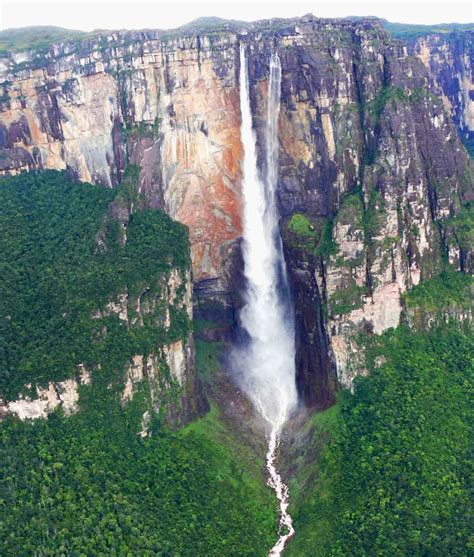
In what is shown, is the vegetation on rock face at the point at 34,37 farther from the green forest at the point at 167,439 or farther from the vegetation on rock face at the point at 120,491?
the vegetation on rock face at the point at 120,491

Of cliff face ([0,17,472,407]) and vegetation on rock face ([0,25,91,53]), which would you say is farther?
vegetation on rock face ([0,25,91,53])

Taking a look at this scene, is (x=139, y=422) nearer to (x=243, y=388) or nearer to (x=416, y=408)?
(x=243, y=388)

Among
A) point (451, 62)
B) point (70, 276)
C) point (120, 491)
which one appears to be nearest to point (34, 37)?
point (70, 276)

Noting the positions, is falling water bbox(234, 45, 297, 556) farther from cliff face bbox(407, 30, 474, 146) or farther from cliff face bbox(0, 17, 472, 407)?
cliff face bbox(407, 30, 474, 146)

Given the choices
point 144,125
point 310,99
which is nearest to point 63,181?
point 144,125

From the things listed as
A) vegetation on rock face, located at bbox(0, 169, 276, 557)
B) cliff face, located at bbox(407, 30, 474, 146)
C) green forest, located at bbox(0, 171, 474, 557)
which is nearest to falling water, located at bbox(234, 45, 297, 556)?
green forest, located at bbox(0, 171, 474, 557)

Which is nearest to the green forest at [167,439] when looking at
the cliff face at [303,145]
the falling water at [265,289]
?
the cliff face at [303,145]

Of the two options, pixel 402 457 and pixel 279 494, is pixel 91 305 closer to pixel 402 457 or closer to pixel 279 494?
pixel 279 494

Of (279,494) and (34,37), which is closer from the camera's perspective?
(279,494)
